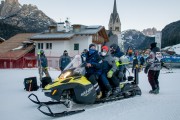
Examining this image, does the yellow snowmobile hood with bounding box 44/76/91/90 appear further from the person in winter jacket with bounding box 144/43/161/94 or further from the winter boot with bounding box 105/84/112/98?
the person in winter jacket with bounding box 144/43/161/94

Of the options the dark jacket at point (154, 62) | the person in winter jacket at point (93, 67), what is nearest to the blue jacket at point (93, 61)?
the person in winter jacket at point (93, 67)

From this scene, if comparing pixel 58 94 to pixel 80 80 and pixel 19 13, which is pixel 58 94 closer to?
pixel 80 80

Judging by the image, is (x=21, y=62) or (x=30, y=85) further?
(x=21, y=62)

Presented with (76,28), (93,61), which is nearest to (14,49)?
(76,28)

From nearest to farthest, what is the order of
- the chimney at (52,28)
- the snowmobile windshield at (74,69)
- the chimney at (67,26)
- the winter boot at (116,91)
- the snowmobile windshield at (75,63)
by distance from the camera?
the snowmobile windshield at (74,69), the snowmobile windshield at (75,63), the winter boot at (116,91), the chimney at (67,26), the chimney at (52,28)

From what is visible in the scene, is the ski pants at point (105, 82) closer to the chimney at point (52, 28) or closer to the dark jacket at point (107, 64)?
the dark jacket at point (107, 64)

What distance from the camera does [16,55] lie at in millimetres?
37500

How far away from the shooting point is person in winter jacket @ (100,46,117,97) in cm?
788

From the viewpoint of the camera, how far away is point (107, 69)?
8141 millimetres

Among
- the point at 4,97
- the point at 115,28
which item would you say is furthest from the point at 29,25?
the point at 4,97

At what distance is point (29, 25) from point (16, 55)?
485 ft

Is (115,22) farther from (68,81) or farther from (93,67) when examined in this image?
(68,81)

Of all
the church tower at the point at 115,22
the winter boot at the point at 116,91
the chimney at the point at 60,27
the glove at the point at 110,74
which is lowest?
the winter boot at the point at 116,91

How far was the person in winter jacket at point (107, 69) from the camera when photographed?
310 inches
